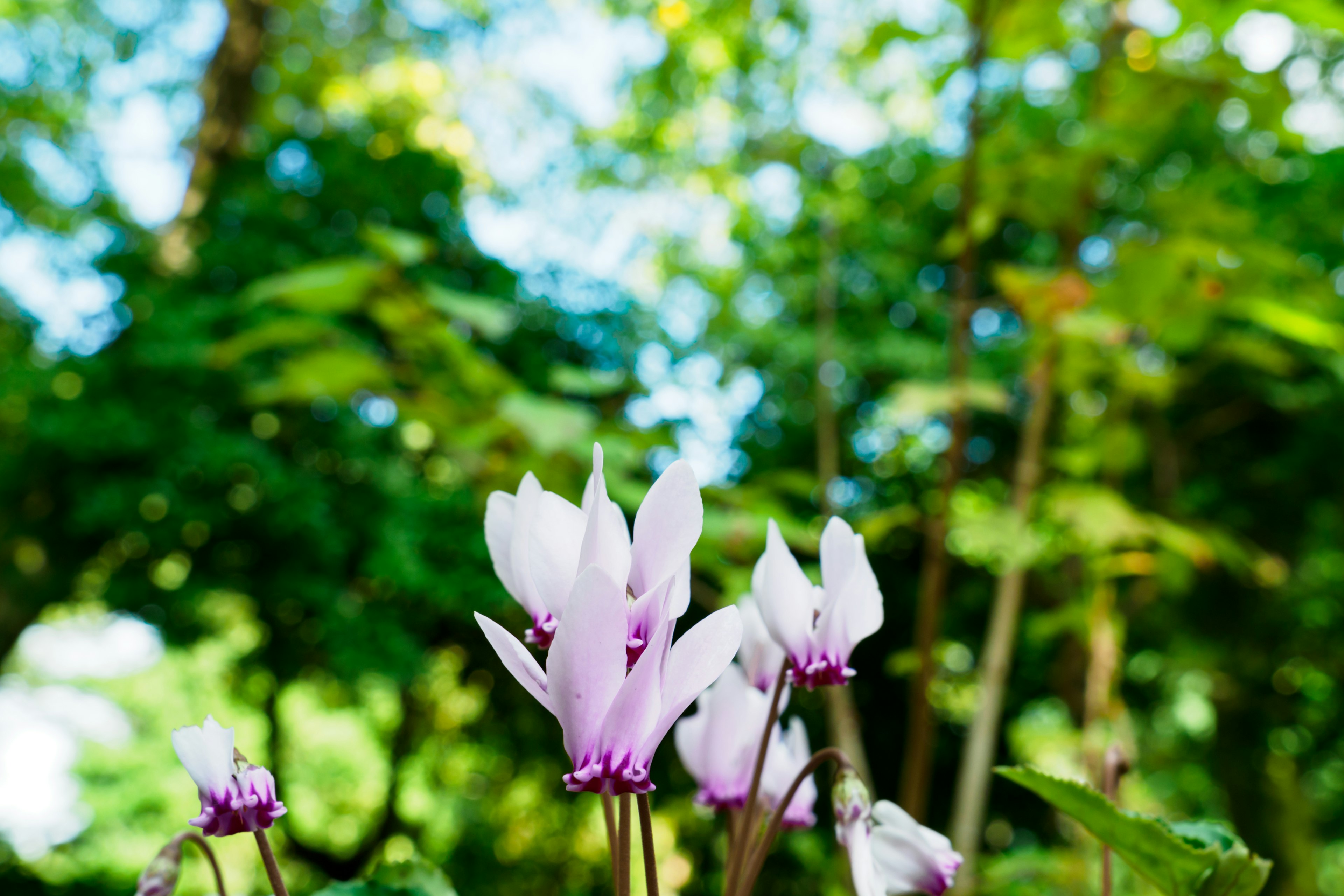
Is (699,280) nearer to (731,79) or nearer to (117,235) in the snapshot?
(731,79)

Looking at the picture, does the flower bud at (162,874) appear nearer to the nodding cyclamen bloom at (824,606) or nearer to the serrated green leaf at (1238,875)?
the nodding cyclamen bloom at (824,606)

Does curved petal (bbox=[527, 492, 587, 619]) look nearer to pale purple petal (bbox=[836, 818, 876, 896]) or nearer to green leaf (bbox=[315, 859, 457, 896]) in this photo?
pale purple petal (bbox=[836, 818, 876, 896])

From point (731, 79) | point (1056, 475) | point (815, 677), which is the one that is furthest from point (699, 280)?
point (815, 677)

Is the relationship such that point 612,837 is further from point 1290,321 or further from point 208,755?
point 1290,321

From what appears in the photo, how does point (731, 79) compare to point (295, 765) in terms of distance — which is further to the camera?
point (295, 765)

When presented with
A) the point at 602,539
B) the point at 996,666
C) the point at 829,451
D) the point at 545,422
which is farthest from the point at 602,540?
the point at 829,451

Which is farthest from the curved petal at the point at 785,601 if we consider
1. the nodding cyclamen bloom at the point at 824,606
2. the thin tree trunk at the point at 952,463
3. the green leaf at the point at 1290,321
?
the green leaf at the point at 1290,321

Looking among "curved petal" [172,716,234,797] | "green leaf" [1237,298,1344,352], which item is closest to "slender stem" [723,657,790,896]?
"curved petal" [172,716,234,797]

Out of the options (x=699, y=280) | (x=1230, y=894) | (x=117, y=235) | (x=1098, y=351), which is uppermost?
(x=117, y=235)
